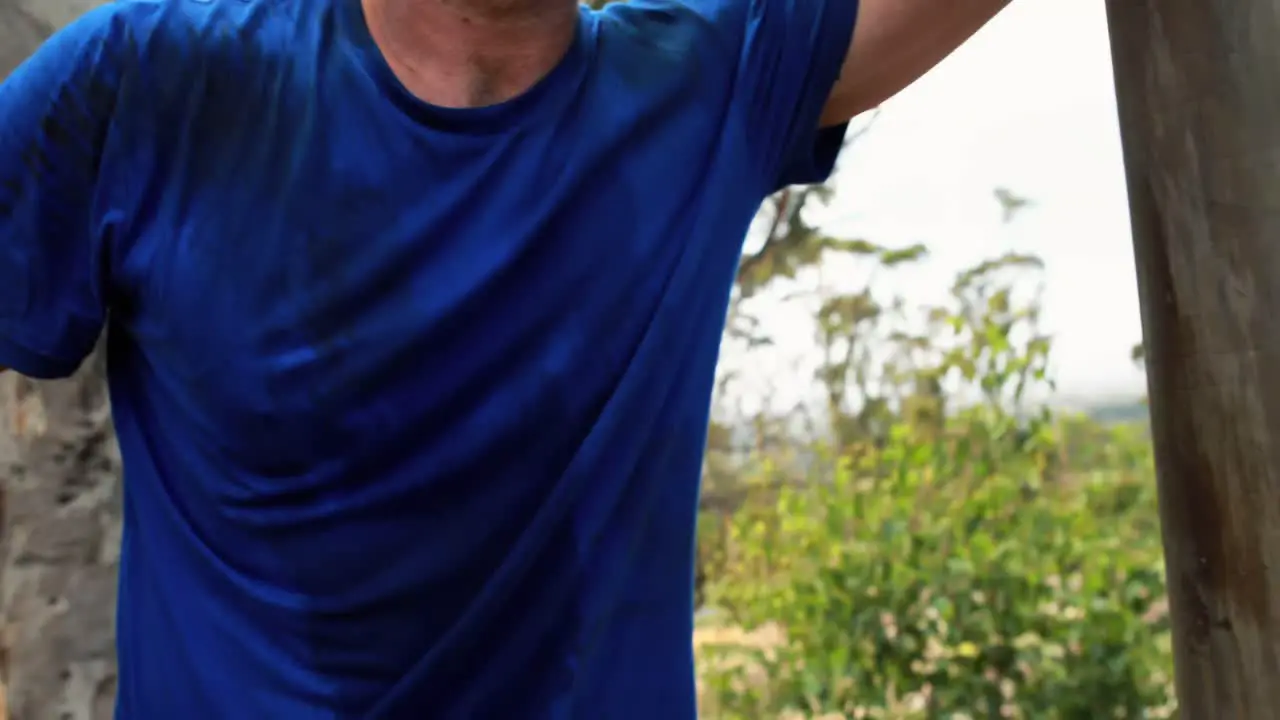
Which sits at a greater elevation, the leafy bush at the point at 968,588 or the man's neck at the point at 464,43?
the man's neck at the point at 464,43

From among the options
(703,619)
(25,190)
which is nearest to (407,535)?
(25,190)

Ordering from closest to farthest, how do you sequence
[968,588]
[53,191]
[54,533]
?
[53,191] < [54,533] < [968,588]

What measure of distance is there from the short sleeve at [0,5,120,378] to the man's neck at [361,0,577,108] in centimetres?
17

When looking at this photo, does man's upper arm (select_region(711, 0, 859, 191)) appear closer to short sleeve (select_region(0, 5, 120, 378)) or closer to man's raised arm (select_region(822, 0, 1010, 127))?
man's raised arm (select_region(822, 0, 1010, 127))

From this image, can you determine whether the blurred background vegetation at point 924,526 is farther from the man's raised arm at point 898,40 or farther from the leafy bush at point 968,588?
the man's raised arm at point 898,40

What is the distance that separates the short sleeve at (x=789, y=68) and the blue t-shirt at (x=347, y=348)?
0.29 ft

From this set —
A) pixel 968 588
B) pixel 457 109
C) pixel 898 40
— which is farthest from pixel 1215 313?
pixel 968 588

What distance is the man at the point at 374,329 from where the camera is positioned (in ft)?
1.99

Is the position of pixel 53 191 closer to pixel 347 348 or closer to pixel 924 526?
pixel 347 348

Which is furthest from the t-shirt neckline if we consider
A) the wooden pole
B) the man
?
the wooden pole

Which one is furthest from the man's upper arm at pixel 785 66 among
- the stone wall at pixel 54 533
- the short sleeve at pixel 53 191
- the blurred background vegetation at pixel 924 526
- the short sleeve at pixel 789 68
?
the blurred background vegetation at pixel 924 526

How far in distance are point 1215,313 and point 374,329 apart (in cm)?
53

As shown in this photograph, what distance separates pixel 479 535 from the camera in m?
0.62

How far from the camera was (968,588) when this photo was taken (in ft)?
4.52
